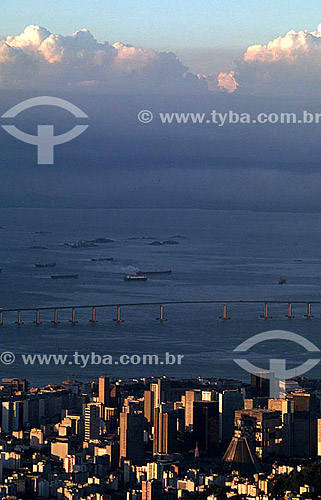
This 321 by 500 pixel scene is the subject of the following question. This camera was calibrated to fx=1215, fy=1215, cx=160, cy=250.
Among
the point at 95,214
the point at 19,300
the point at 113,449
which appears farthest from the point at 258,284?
the point at 95,214

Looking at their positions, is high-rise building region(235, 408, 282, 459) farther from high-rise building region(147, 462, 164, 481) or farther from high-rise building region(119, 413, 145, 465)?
high-rise building region(147, 462, 164, 481)

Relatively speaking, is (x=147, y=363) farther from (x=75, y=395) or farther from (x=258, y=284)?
(x=258, y=284)

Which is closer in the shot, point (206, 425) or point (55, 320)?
point (206, 425)

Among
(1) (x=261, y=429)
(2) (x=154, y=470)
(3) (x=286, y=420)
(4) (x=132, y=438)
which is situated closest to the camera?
(2) (x=154, y=470)

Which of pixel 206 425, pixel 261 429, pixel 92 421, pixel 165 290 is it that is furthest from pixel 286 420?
pixel 165 290

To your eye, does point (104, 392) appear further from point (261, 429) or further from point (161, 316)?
point (161, 316)

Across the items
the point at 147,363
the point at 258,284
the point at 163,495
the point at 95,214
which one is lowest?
the point at 163,495

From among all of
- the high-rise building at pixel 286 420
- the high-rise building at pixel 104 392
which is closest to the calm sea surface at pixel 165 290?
the high-rise building at pixel 104 392
